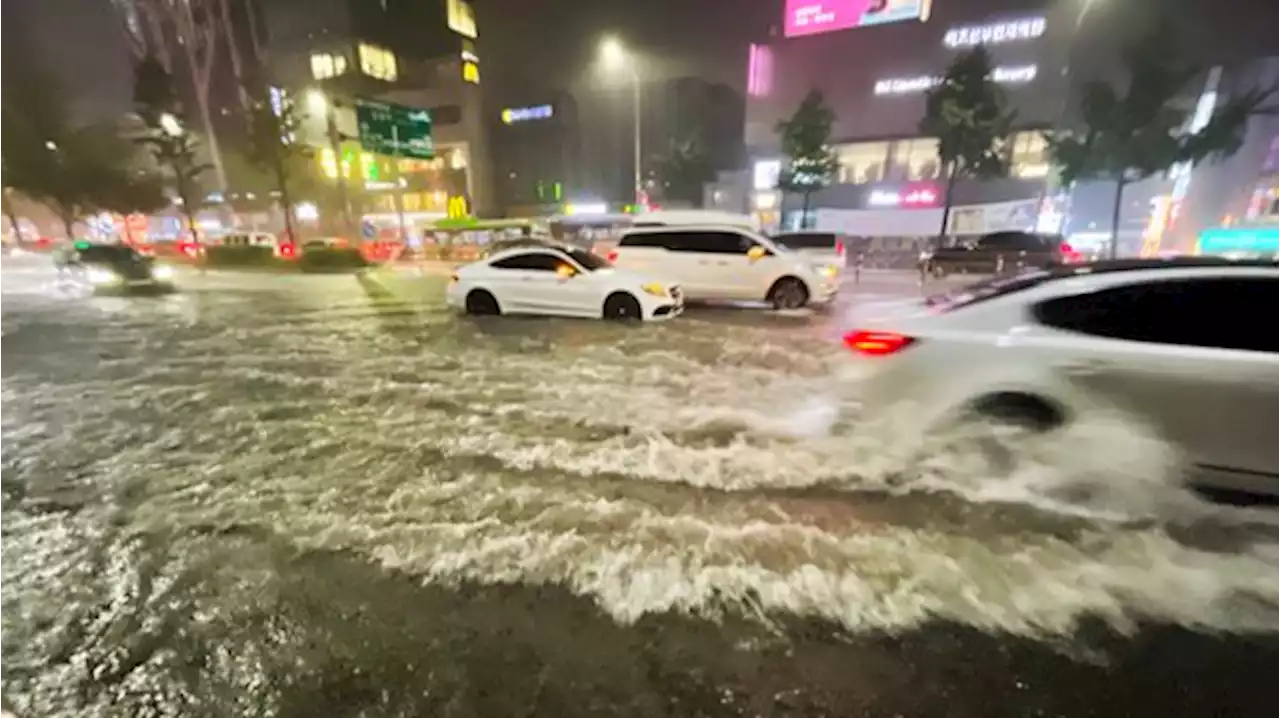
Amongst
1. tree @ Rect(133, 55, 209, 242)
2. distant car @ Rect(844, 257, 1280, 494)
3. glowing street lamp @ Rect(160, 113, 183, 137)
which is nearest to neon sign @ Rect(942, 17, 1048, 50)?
distant car @ Rect(844, 257, 1280, 494)

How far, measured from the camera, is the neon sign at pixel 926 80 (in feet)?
103

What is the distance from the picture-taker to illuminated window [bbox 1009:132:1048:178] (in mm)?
31219

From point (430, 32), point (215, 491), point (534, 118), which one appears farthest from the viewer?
point (430, 32)

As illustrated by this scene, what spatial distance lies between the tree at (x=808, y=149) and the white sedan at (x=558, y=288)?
20914 millimetres

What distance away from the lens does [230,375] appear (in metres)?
7.30

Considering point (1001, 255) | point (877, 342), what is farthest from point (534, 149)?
point (877, 342)

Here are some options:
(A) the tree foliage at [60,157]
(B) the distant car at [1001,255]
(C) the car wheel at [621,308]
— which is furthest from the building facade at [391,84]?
(C) the car wheel at [621,308]

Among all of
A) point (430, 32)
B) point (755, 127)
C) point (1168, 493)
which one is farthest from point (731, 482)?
point (430, 32)

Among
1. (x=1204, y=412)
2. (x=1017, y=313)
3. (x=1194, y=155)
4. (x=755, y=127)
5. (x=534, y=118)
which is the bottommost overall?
(x=1204, y=412)

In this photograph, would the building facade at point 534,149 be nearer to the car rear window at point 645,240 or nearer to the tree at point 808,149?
the tree at point 808,149

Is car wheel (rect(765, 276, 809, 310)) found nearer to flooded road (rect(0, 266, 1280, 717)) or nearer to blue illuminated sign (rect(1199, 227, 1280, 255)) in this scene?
flooded road (rect(0, 266, 1280, 717))

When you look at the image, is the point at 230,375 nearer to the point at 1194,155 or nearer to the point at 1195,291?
the point at 1195,291

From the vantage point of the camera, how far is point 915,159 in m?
34.1

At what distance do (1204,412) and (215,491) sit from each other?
20.0 feet
